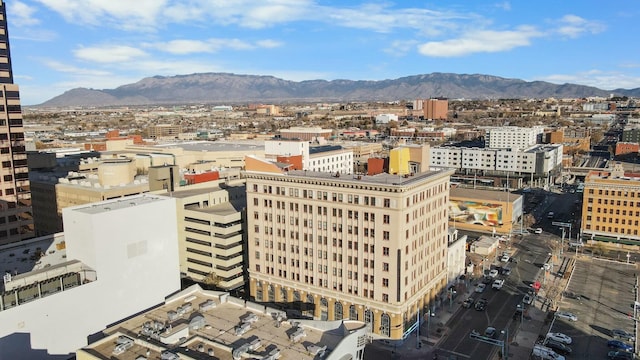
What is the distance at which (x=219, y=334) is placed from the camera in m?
43.2

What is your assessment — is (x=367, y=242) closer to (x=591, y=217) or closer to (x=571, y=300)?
(x=571, y=300)

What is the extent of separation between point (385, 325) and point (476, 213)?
6177cm

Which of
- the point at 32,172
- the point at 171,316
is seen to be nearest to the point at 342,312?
the point at 171,316

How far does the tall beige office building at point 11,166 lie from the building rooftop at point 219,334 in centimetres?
4476

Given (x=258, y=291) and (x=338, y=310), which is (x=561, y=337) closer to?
(x=338, y=310)

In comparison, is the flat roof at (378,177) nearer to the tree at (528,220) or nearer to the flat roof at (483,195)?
the flat roof at (483,195)

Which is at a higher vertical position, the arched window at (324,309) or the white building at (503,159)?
the white building at (503,159)

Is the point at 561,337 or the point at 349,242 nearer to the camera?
the point at 561,337

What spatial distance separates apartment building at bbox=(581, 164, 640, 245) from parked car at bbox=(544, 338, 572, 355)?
50.6m

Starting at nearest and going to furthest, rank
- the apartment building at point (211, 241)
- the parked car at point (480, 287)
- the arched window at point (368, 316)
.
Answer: the arched window at point (368, 316)
the apartment building at point (211, 241)
the parked car at point (480, 287)

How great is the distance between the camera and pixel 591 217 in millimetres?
104312

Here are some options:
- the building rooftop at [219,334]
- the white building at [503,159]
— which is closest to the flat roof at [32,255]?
the building rooftop at [219,334]

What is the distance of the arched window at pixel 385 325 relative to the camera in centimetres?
6378

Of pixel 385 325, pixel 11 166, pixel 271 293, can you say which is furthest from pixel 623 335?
pixel 11 166
